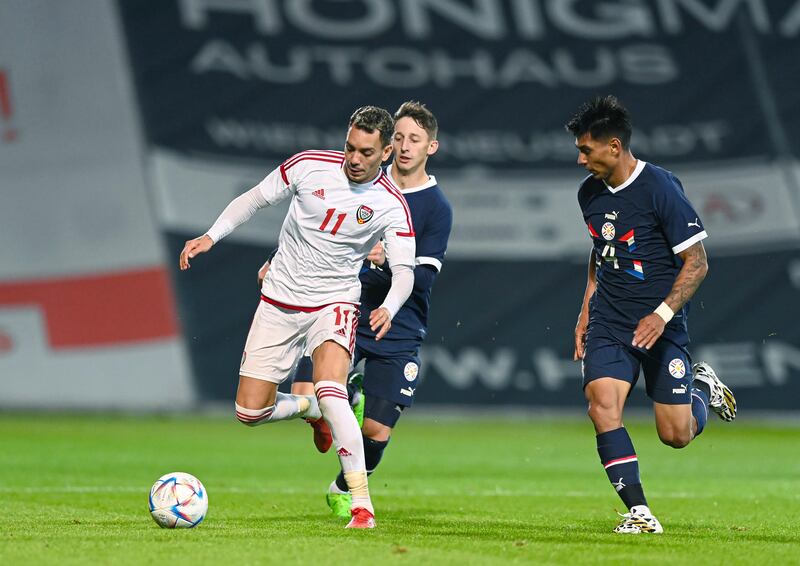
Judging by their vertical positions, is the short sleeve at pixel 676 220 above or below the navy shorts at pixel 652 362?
above

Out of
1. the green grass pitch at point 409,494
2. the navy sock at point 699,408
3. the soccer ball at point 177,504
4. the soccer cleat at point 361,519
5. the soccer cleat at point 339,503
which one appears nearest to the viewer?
the green grass pitch at point 409,494

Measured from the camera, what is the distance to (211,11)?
19016 mm

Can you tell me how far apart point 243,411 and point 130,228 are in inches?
418

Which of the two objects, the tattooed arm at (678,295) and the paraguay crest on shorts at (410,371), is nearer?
the tattooed arm at (678,295)

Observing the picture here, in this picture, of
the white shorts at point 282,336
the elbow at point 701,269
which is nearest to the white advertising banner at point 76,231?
the white shorts at point 282,336

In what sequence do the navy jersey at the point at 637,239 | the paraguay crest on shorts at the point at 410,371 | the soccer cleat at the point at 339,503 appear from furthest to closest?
the paraguay crest on shorts at the point at 410,371, the soccer cleat at the point at 339,503, the navy jersey at the point at 637,239

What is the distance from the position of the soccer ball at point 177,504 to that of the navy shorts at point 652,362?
2.27m

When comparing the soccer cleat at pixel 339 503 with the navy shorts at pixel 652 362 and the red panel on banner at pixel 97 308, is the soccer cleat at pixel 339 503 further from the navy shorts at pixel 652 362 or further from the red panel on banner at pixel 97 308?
the red panel on banner at pixel 97 308

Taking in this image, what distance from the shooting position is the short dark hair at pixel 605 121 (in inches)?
287

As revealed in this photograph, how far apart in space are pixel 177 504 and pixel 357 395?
1.94 meters

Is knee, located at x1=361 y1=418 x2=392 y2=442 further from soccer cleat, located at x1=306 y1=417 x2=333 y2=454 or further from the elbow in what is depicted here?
the elbow

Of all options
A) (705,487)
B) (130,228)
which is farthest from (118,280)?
(705,487)

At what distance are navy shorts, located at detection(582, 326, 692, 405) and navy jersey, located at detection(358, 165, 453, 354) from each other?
52.3 inches

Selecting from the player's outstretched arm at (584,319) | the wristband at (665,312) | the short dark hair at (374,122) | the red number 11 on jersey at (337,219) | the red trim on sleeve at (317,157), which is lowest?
the player's outstretched arm at (584,319)
